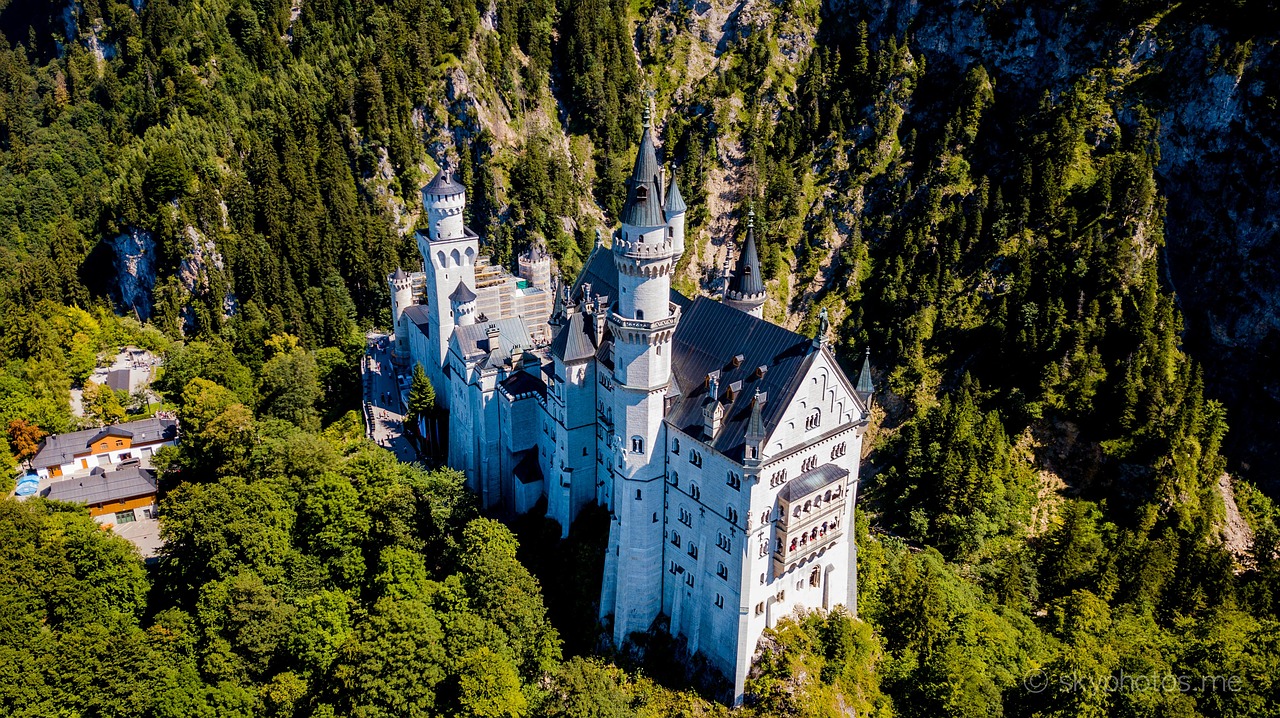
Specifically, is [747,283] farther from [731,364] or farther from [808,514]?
[808,514]

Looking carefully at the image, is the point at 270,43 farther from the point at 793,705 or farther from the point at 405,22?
the point at 793,705

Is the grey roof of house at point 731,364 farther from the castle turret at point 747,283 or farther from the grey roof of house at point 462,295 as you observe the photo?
the grey roof of house at point 462,295

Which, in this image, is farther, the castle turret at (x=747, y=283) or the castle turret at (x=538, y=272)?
the castle turret at (x=538, y=272)

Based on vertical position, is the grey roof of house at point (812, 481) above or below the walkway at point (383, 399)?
above

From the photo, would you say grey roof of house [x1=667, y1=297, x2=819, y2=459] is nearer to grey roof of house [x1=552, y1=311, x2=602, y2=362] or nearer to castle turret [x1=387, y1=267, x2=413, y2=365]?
grey roof of house [x1=552, y1=311, x2=602, y2=362]

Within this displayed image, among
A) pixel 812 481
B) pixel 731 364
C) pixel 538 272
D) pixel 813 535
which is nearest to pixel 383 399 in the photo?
pixel 538 272

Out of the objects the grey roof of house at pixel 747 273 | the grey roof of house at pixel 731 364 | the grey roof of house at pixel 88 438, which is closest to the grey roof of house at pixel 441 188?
the grey roof of house at pixel 747 273

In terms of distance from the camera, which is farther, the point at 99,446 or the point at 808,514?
the point at 99,446
